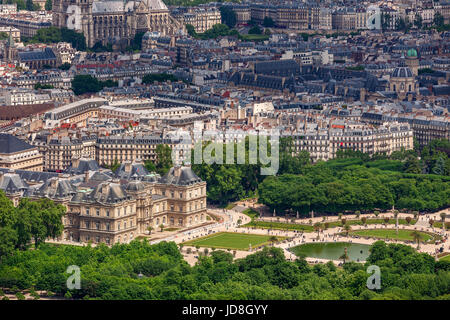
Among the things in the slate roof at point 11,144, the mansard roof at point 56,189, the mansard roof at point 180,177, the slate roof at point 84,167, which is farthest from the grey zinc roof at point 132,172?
the slate roof at point 11,144

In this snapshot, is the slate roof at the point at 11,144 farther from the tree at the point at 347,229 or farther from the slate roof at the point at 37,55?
the slate roof at the point at 37,55

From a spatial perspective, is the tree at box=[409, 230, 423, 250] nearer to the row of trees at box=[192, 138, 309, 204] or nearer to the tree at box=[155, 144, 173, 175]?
the row of trees at box=[192, 138, 309, 204]

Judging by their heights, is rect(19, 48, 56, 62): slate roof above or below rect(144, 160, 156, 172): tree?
above

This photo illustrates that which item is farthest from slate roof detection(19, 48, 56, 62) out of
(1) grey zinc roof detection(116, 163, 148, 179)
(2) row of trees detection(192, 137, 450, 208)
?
(1) grey zinc roof detection(116, 163, 148, 179)

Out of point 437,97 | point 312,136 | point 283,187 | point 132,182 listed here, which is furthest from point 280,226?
point 437,97
